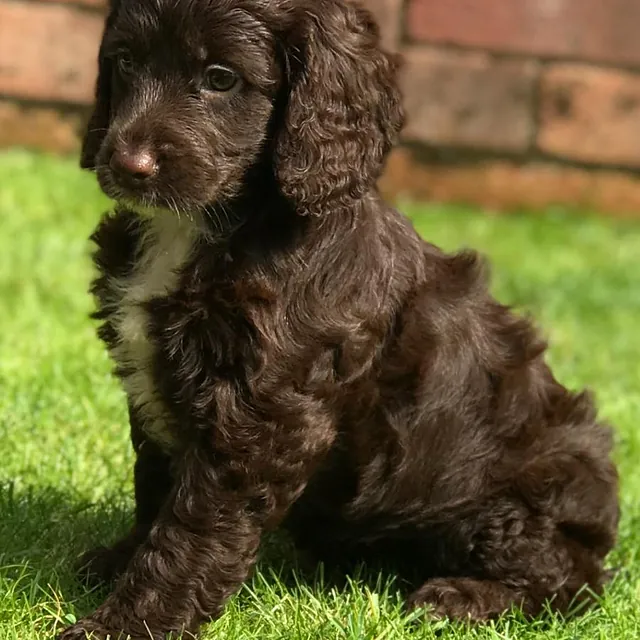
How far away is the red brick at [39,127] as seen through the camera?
9.73 meters

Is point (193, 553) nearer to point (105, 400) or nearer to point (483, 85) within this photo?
point (105, 400)

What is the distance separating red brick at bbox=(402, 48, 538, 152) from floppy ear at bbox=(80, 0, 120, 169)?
664 cm

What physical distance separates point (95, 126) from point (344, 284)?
913 millimetres

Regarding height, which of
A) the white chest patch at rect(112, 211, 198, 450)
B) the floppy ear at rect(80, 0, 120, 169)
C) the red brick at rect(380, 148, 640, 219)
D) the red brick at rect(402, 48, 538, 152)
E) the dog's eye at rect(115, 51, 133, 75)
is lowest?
the red brick at rect(380, 148, 640, 219)

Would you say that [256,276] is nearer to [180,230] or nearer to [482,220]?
[180,230]

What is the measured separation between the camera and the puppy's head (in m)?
2.97

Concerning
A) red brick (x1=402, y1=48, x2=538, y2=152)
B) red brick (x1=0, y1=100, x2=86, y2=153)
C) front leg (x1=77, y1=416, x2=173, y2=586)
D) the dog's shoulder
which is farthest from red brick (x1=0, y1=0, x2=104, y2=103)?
front leg (x1=77, y1=416, x2=173, y2=586)

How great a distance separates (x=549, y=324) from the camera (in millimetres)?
7723

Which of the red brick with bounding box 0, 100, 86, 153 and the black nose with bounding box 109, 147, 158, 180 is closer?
the black nose with bounding box 109, 147, 158, 180

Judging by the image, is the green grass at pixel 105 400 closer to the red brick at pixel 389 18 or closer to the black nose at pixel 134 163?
the black nose at pixel 134 163

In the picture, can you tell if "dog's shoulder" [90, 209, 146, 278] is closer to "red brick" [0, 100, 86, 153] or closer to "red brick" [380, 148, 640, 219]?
"red brick" [0, 100, 86, 153]

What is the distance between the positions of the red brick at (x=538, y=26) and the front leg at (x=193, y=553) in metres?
7.25

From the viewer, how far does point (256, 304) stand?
3090mm

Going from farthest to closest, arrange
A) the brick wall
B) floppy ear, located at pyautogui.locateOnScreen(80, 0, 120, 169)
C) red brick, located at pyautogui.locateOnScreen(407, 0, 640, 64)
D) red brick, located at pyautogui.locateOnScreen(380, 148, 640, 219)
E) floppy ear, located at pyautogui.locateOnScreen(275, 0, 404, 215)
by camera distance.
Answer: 1. red brick, located at pyautogui.locateOnScreen(380, 148, 640, 219)
2. red brick, located at pyautogui.locateOnScreen(407, 0, 640, 64)
3. the brick wall
4. floppy ear, located at pyautogui.locateOnScreen(80, 0, 120, 169)
5. floppy ear, located at pyautogui.locateOnScreen(275, 0, 404, 215)
